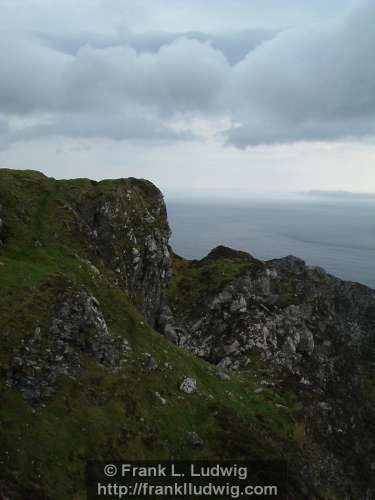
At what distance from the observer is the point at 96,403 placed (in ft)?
109

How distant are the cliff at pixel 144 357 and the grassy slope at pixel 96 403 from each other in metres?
0.11

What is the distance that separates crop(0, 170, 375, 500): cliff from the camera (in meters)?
30.8

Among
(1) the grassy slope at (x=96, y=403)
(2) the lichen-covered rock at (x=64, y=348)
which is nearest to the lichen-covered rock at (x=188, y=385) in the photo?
(1) the grassy slope at (x=96, y=403)

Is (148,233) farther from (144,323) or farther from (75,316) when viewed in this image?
(75,316)

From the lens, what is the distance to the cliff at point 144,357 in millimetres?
30797

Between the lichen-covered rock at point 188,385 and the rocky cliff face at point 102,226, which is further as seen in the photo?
the rocky cliff face at point 102,226

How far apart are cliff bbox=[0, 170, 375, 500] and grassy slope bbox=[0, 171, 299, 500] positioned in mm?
107

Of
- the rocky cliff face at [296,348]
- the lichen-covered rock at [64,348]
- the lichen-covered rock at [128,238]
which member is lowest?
the rocky cliff face at [296,348]

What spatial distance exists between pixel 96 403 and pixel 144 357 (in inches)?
294

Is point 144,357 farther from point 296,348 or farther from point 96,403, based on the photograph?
point 296,348

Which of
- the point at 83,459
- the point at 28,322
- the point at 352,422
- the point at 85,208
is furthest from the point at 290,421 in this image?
the point at 85,208

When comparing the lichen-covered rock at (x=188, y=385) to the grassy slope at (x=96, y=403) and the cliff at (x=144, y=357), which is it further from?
the grassy slope at (x=96, y=403)

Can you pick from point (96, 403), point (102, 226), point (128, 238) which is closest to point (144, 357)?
point (96, 403)

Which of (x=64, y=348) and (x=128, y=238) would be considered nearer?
(x=64, y=348)
